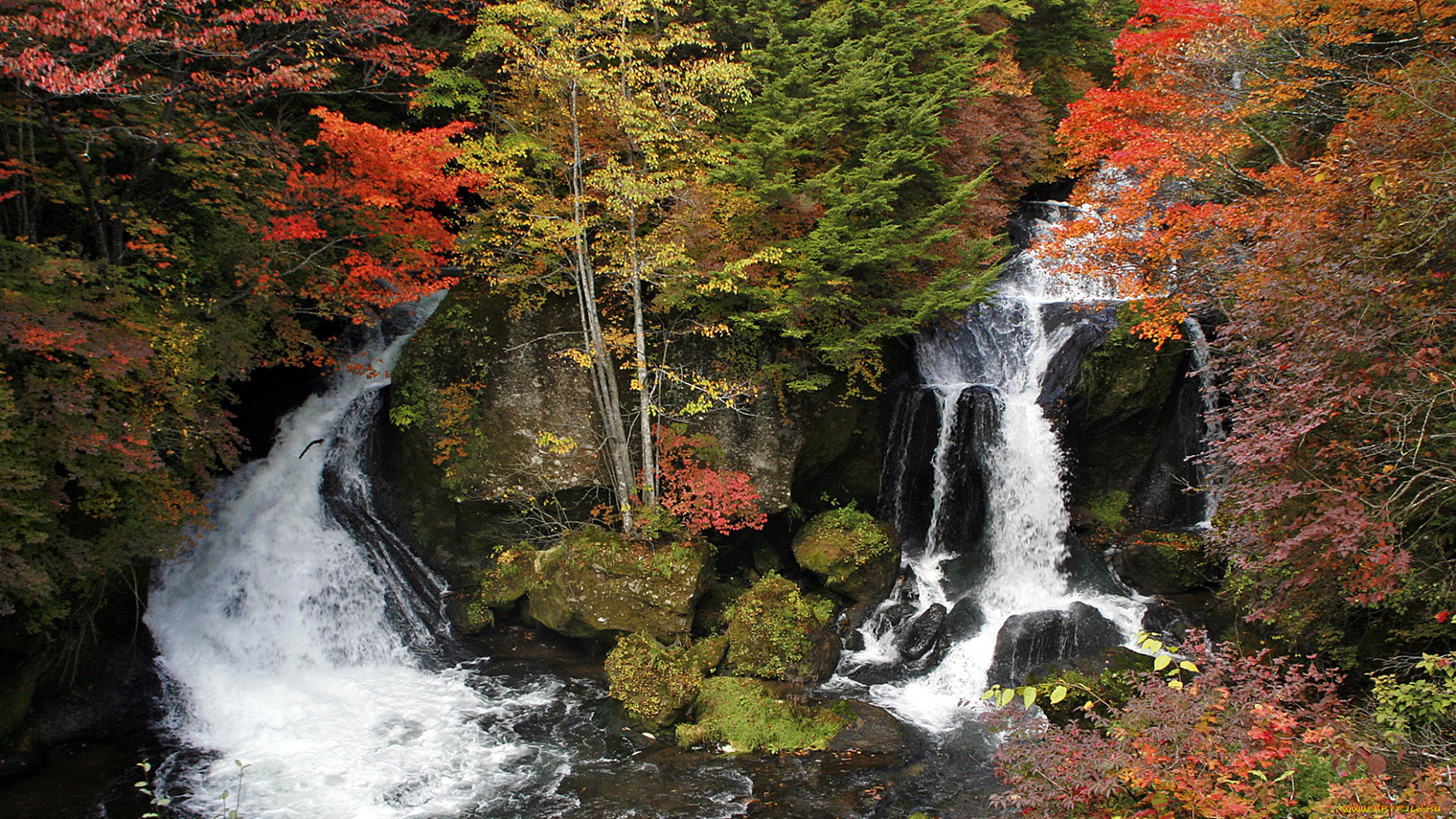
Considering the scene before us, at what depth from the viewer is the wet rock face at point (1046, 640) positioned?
9.42 m

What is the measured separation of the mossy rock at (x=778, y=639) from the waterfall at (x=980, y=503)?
19.7 inches

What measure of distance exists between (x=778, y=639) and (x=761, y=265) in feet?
18.7

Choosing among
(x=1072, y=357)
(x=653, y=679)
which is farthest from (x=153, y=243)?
(x=1072, y=357)

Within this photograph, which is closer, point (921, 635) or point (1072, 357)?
point (921, 635)

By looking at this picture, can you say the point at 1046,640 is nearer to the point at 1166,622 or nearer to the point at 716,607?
the point at 1166,622

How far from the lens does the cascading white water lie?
7.45 metres

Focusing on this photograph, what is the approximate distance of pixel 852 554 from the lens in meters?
11.1

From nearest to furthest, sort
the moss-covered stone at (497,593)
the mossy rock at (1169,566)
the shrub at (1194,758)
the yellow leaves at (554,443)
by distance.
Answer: the shrub at (1194,758) → the yellow leaves at (554,443) → the mossy rock at (1169,566) → the moss-covered stone at (497,593)

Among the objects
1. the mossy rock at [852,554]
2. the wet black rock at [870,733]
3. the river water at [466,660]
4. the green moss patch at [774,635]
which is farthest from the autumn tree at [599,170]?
the wet black rock at [870,733]

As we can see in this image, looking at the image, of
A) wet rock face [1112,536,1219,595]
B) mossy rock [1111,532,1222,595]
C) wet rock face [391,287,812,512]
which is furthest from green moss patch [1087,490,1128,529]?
wet rock face [391,287,812,512]

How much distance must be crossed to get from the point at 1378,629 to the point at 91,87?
1312cm

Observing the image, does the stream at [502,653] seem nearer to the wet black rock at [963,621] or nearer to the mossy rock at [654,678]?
the wet black rock at [963,621]

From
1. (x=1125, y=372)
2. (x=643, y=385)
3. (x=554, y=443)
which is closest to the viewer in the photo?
(x=554, y=443)

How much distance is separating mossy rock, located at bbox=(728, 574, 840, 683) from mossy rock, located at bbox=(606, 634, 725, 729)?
539 millimetres
